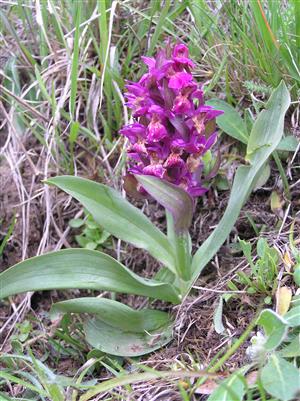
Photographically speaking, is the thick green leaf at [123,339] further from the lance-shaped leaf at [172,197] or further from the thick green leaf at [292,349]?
the thick green leaf at [292,349]

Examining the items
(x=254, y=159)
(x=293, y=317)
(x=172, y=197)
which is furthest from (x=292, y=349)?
(x=254, y=159)

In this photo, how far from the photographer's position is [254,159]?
1716 millimetres

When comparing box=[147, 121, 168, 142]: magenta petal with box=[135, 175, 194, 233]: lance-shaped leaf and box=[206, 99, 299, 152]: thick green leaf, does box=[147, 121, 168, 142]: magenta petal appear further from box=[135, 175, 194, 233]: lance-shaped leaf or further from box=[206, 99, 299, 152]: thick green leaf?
box=[206, 99, 299, 152]: thick green leaf

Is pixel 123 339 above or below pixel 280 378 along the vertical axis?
below

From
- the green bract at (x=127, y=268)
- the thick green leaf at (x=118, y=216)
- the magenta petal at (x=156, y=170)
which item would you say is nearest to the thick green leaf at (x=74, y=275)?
the green bract at (x=127, y=268)

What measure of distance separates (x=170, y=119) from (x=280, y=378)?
0.75 m

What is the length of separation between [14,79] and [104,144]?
1.50ft

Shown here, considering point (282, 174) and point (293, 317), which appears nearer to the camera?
point (293, 317)

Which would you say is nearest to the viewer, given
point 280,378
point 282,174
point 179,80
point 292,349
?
point 280,378

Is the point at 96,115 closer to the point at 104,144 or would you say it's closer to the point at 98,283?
the point at 104,144

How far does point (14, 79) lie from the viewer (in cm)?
227

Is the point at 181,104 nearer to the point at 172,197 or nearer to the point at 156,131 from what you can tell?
the point at 156,131

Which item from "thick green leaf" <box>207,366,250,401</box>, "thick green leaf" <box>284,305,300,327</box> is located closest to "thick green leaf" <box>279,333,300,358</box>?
"thick green leaf" <box>284,305,300,327</box>

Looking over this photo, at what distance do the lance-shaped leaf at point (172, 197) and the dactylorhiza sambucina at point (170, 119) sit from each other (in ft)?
0.19
